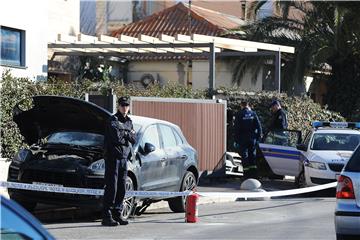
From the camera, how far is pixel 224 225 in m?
11.0

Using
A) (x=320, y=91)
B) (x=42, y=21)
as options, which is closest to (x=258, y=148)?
(x=42, y=21)

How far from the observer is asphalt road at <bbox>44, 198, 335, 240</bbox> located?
9.77 meters

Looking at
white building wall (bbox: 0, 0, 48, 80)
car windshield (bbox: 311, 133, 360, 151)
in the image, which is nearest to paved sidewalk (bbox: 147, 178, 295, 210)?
car windshield (bbox: 311, 133, 360, 151)

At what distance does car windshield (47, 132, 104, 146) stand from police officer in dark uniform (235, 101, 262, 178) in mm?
7038

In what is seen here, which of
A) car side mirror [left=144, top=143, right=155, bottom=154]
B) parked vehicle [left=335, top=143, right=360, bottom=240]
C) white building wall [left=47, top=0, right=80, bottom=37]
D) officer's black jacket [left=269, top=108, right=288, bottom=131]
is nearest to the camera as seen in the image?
parked vehicle [left=335, top=143, right=360, bottom=240]

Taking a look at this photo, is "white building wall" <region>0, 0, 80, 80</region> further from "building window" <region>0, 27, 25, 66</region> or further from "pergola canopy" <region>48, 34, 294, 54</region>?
"pergola canopy" <region>48, 34, 294, 54</region>

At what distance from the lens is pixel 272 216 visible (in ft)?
40.9

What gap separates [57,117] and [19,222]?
7779 mm

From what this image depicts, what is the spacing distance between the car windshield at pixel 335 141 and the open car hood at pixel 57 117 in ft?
23.3

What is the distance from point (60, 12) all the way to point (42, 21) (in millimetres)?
5357

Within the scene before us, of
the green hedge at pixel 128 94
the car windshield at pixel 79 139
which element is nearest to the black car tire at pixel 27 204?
the car windshield at pixel 79 139

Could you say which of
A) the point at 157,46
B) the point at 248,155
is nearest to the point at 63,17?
the point at 157,46

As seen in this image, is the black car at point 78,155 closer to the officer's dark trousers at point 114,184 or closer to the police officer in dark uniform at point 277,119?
the officer's dark trousers at point 114,184

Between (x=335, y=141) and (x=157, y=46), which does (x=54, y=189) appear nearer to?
(x=335, y=141)
